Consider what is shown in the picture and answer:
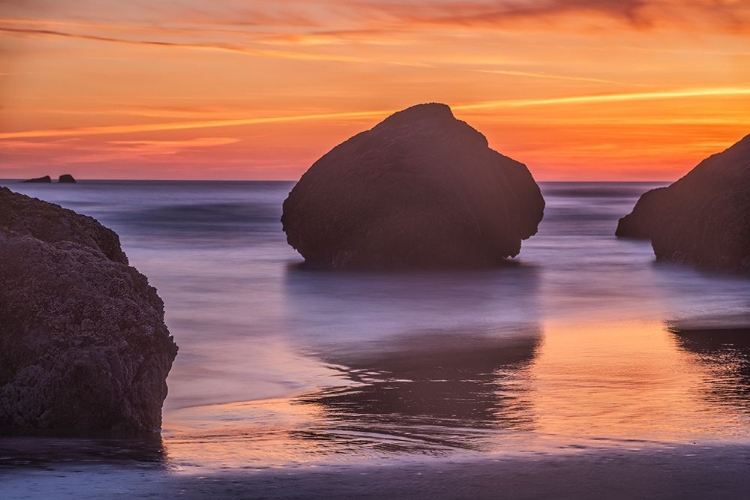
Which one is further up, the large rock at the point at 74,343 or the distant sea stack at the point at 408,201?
the distant sea stack at the point at 408,201

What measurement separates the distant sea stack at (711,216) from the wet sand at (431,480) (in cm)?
1970

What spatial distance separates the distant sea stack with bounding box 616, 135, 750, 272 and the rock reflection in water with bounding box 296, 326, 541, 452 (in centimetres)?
1176

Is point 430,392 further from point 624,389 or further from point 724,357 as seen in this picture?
point 724,357

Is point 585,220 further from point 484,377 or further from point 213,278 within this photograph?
point 484,377

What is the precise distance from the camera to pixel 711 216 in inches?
1073

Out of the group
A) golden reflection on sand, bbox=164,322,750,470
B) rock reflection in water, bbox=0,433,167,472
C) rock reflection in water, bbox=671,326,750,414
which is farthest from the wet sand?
rock reflection in water, bbox=671,326,750,414

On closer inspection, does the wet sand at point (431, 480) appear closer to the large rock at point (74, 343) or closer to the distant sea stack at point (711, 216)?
the large rock at point (74, 343)

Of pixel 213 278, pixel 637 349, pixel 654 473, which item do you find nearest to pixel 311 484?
pixel 654 473

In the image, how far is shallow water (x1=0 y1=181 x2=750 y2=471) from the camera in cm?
803

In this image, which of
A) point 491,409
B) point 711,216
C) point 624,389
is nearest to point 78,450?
point 491,409

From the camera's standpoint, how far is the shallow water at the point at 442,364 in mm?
8031

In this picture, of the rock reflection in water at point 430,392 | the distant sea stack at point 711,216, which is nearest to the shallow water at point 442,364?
the rock reflection in water at point 430,392

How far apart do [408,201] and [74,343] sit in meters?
18.7

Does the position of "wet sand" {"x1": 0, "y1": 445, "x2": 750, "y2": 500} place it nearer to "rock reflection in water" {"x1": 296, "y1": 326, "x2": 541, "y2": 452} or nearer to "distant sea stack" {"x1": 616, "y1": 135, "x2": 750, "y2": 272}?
"rock reflection in water" {"x1": 296, "y1": 326, "x2": 541, "y2": 452}
